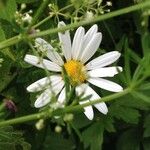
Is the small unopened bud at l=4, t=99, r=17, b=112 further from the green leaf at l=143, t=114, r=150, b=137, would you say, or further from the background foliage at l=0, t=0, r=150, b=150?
the green leaf at l=143, t=114, r=150, b=137

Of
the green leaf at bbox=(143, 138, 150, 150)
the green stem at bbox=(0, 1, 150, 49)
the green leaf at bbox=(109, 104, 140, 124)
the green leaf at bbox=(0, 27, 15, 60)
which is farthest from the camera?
the green leaf at bbox=(143, 138, 150, 150)

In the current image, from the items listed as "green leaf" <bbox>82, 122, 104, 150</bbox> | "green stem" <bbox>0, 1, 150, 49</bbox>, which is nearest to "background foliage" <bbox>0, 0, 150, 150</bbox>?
"green leaf" <bbox>82, 122, 104, 150</bbox>

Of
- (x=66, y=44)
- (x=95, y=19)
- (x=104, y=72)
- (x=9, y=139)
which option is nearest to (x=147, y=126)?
(x=104, y=72)

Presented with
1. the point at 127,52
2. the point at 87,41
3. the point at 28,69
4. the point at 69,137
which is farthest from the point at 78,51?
the point at 127,52

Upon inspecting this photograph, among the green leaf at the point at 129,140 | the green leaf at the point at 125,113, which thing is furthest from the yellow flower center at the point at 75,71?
the green leaf at the point at 129,140

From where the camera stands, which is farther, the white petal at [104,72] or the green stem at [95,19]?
the white petal at [104,72]

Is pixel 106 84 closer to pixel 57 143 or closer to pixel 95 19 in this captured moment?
pixel 57 143

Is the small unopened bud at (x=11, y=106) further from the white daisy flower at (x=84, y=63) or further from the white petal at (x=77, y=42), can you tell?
the white petal at (x=77, y=42)
